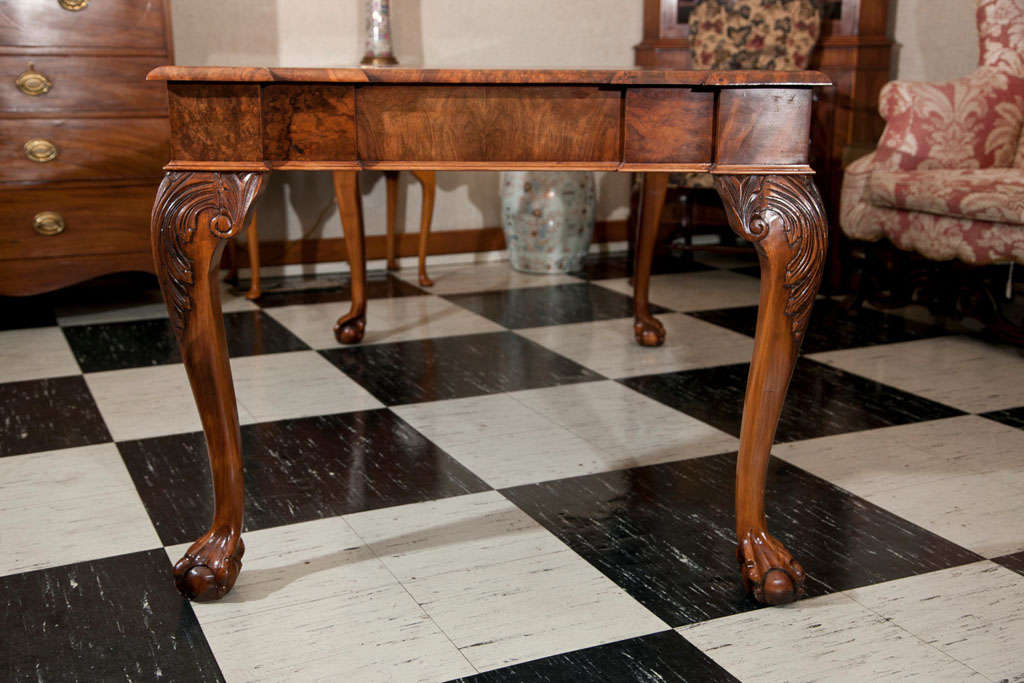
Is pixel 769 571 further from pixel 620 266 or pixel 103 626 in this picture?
pixel 620 266

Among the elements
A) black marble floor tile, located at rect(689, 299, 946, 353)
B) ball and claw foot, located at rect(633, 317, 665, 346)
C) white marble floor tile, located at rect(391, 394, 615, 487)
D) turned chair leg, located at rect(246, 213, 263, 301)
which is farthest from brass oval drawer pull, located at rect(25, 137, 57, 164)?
black marble floor tile, located at rect(689, 299, 946, 353)

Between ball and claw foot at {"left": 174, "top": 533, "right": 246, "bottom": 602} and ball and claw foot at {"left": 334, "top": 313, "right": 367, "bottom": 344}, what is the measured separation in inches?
47.9

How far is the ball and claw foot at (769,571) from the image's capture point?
1.20 metres

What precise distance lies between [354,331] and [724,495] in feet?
3.80

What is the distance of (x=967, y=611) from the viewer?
1.19 m

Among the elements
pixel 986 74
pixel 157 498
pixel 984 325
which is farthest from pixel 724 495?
pixel 986 74

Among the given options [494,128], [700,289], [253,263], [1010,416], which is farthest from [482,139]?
[700,289]

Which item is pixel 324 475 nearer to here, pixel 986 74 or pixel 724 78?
pixel 724 78

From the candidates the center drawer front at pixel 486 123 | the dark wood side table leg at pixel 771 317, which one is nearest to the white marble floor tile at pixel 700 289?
the dark wood side table leg at pixel 771 317

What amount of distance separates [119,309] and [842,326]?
2.00 metres

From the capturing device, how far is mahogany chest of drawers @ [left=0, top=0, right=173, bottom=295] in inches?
97.8

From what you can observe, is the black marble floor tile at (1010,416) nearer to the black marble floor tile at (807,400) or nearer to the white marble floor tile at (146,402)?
the black marble floor tile at (807,400)

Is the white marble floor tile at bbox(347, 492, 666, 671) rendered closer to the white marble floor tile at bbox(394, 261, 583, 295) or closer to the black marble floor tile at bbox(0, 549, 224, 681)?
the black marble floor tile at bbox(0, 549, 224, 681)

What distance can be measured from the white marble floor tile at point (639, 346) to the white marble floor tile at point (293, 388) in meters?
0.53
